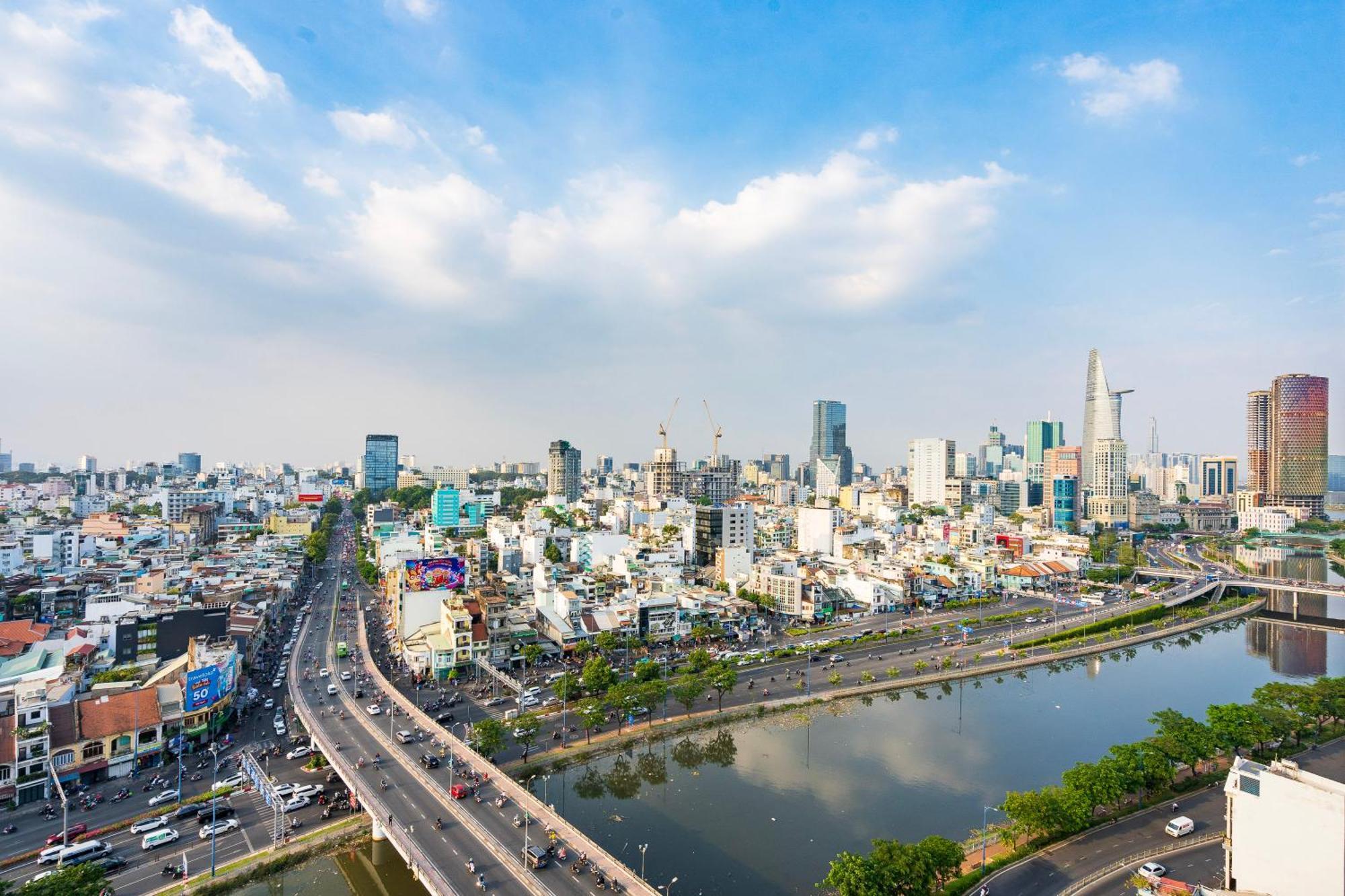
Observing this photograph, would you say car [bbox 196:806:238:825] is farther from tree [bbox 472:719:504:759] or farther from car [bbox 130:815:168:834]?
tree [bbox 472:719:504:759]

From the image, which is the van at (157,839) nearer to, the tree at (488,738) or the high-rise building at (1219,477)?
the tree at (488,738)

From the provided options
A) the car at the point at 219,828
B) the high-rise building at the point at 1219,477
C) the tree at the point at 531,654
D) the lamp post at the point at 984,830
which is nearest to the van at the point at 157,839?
the car at the point at 219,828

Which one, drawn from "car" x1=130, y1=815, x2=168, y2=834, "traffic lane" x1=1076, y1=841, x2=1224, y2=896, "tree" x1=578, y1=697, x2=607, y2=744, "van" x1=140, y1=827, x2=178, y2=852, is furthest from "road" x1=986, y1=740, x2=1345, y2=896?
"car" x1=130, y1=815, x2=168, y2=834

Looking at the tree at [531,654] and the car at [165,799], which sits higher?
the tree at [531,654]

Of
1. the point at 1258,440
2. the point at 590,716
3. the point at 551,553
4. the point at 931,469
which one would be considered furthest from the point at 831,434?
the point at 590,716

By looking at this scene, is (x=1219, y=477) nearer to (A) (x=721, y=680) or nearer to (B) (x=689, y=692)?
(A) (x=721, y=680)

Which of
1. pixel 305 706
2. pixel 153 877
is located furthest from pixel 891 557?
pixel 153 877
